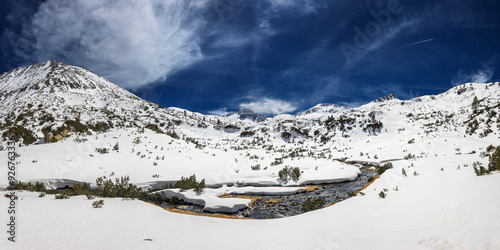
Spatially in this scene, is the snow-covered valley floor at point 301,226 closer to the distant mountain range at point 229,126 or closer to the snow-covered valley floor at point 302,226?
the snow-covered valley floor at point 302,226

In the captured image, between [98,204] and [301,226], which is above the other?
[98,204]

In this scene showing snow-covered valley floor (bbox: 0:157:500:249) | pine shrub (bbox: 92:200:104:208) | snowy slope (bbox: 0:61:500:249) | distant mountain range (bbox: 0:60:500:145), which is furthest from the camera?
distant mountain range (bbox: 0:60:500:145)

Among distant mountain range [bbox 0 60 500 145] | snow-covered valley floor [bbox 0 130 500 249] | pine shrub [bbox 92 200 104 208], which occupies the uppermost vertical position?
distant mountain range [bbox 0 60 500 145]

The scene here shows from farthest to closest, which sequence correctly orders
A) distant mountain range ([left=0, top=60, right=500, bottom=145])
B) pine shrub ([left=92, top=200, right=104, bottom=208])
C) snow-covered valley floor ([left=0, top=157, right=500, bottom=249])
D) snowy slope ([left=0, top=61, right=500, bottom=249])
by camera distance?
distant mountain range ([left=0, top=60, right=500, bottom=145]) < pine shrub ([left=92, top=200, right=104, bottom=208]) < snowy slope ([left=0, top=61, right=500, bottom=249]) < snow-covered valley floor ([left=0, top=157, right=500, bottom=249])

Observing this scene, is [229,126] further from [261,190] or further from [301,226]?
[301,226]

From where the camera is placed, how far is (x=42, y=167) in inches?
472

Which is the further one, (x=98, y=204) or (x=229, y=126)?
(x=229, y=126)

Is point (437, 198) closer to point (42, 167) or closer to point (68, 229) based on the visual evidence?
point (68, 229)

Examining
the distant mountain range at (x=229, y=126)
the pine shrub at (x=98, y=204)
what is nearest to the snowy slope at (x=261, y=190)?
the pine shrub at (x=98, y=204)

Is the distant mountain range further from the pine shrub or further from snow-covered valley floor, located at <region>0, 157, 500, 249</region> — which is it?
snow-covered valley floor, located at <region>0, 157, 500, 249</region>

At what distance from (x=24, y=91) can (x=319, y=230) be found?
75.7 metres

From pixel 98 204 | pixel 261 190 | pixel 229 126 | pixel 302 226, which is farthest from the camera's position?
pixel 229 126

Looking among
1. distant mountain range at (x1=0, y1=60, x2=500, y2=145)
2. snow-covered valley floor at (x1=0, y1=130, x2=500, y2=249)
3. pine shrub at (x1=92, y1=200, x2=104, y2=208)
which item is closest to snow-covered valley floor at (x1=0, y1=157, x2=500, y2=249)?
snow-covered valley floor at (x1=0, y1=130, x2=500, y2=249)

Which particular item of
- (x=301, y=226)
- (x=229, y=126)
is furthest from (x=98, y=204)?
(x=229, y=126)
